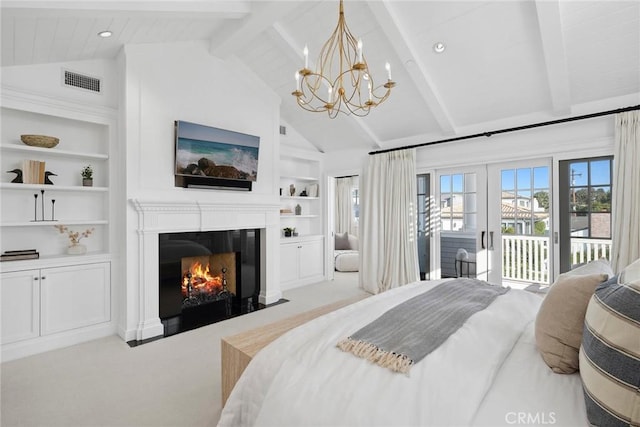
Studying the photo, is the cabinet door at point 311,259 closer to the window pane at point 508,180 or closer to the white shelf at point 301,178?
the white shelf at point 301,178

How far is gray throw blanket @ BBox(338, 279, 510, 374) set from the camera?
4.44 feet

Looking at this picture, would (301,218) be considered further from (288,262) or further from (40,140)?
(40,140)

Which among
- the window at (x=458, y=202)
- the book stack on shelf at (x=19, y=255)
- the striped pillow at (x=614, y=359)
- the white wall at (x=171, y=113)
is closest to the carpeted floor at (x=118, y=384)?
the white wall at (x=171, y=113)

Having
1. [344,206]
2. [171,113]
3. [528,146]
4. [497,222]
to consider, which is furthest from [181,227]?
[344,206]

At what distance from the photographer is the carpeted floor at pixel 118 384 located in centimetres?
207

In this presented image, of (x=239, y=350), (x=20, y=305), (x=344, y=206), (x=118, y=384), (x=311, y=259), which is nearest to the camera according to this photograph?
(x=239, y=350)

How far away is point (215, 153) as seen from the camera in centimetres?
398

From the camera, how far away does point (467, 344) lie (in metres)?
1.41

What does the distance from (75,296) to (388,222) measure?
4.07 meters

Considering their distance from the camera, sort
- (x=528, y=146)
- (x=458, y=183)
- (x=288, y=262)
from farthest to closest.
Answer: (x=288, y=262) < (x=458, y=183) < (x=528, y=146)

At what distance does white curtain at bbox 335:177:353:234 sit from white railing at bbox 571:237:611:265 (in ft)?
18.1

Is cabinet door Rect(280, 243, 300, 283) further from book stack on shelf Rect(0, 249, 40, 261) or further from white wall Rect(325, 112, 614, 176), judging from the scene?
book stack on shelf Rect(0, 249, 40, 261)

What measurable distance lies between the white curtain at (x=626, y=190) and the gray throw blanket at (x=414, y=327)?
6.25 ft

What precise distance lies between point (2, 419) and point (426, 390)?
2667mm
